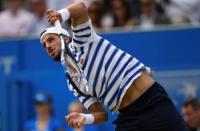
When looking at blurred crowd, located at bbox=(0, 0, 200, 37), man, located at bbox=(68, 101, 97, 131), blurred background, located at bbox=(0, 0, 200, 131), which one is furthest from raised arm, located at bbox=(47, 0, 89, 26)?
blurred crowd, located at bbox=(0, 0, 200, 37)

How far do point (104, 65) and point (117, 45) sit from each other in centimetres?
344

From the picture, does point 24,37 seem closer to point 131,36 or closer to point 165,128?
point 131,36

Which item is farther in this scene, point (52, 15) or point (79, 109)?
point (79, 109)

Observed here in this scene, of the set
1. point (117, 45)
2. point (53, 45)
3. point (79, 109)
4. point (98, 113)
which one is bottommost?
point (98, 113)

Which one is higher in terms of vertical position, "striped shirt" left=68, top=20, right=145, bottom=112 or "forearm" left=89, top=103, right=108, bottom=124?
→ "striped shirt" left=68, top=20, right=145, bottom=112

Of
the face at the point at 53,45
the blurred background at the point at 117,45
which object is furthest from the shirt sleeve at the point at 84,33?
the blurred background at the point at 117,45

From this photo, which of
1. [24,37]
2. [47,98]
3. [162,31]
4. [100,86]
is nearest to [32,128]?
[47,98]

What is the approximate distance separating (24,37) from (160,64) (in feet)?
5.36

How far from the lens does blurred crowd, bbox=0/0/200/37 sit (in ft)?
30.1

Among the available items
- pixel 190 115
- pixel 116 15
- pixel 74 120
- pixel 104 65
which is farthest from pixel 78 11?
pixel 116 15

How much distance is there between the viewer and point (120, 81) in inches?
218

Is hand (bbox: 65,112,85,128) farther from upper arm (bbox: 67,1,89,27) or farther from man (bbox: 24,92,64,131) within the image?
man (bbox: 24,92,64,131)

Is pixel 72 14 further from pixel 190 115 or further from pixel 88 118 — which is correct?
pixel 190 115

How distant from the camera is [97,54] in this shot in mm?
5551
